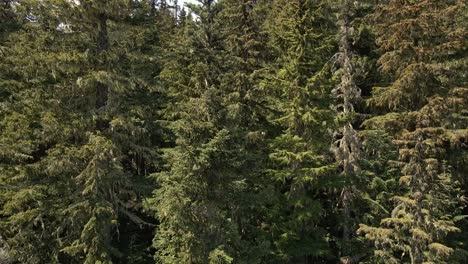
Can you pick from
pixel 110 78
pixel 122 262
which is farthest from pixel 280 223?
pixel 110 78

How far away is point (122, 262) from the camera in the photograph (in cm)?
1719

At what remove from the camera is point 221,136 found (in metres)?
12.3

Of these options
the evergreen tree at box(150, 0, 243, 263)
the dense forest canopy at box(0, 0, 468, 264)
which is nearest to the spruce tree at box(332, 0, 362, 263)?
the dense forest canopy at box(0, 0, 468, 264)

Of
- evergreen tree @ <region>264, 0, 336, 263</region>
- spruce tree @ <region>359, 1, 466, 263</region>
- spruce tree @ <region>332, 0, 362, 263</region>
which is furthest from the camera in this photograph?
spruce tree @ <region>332, 0, 362, 263</region>

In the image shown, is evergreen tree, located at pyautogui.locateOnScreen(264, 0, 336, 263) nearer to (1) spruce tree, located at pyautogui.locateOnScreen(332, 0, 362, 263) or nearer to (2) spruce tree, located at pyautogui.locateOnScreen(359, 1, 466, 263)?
(1) spruce tree, located at pyautogui.locateOnScreen(332, 0, 362, 263)

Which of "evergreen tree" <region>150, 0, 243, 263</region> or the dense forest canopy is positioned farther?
the dense forest canopy

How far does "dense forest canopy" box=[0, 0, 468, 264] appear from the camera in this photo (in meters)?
13.2

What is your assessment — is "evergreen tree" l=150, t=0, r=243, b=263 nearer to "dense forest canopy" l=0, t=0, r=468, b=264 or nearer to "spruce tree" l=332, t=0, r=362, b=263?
"dense forest canopy" l=0, t=0, r=468, b=264

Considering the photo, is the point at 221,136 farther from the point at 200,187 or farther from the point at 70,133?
the point at 70,133

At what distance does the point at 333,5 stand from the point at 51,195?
15525mm

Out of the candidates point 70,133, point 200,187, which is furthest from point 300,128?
point 70,133

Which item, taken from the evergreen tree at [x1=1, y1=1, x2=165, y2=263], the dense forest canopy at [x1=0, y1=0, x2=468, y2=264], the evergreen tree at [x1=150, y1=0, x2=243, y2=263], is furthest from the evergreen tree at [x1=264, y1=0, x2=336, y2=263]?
the evergreen tree at [x1=1, y1=1, x2=165, y2=263]

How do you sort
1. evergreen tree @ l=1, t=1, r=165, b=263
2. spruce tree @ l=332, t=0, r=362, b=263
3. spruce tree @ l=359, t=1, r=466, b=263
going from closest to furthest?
spruce tree @ l=359, t=1, r=466, b=263
evergreen tree @ l=1, t=1, r=165, b=263
spruce tree @ l=332, t=0, r=362, b=263

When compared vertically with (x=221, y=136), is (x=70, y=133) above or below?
above
